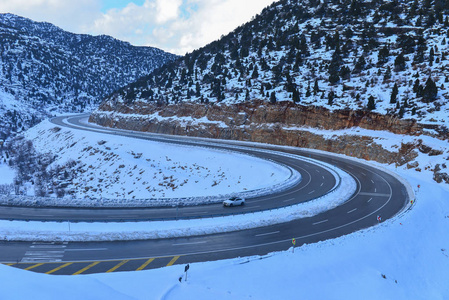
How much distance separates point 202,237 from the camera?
19.6 metres

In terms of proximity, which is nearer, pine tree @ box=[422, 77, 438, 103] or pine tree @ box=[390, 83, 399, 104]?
pine tree @ box=[422, 77, 438, 103]

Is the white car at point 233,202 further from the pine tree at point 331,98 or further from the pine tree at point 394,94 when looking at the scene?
the pine tree at point 394,94

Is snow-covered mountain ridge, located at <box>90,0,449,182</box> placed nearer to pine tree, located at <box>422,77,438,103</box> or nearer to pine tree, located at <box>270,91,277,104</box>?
pine tree, located at <box>422,77,438,103</box>

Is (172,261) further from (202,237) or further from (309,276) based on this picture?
(309,276)

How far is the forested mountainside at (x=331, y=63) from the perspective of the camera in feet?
166

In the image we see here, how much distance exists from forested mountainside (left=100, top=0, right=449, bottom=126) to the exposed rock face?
6.80 feet

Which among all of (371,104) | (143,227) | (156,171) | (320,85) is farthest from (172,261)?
(320,85)

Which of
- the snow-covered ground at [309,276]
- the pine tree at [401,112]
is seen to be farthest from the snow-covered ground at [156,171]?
the pine tree at [401,112]

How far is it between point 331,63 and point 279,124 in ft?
71.6

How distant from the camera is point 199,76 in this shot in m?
89.8

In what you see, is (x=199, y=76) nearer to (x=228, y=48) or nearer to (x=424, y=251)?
(x=228, y=48)

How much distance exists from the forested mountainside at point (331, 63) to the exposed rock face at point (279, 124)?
2.07 metres

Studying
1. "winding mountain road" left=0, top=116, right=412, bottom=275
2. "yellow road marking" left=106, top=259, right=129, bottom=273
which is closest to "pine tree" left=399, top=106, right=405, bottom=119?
"winding mountain road" left=0, top=116, right=412, bottom=275

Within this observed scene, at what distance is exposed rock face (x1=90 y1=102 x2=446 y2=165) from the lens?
147 feet
